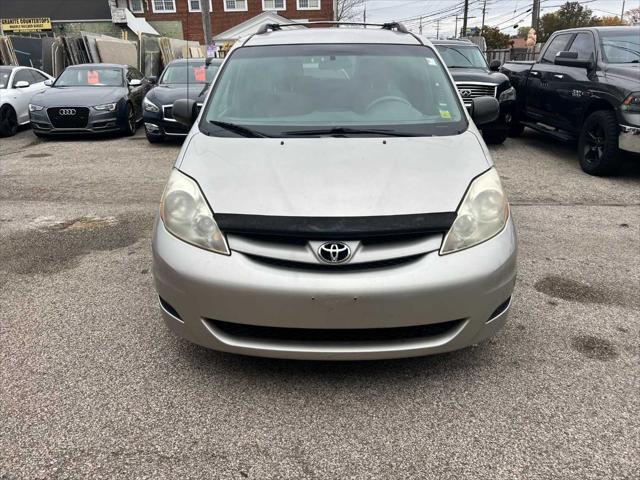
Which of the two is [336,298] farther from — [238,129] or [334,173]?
[238,129]

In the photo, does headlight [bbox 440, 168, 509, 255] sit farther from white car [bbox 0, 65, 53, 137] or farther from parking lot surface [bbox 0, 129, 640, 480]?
white car [bbox 0, 65, 53, 137]

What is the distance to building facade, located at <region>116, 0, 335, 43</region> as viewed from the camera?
4169 cm

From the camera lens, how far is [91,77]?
11.1 metres

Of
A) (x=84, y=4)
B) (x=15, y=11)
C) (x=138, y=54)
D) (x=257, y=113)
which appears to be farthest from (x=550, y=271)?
(x=15, y=11)

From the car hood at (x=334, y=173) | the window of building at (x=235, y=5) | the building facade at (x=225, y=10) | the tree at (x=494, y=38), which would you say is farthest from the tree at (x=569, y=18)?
the car hood at (x=334, y=173)

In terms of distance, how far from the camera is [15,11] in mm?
39469

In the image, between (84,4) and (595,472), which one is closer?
(595,472)

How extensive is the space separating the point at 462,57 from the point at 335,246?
29.6ft

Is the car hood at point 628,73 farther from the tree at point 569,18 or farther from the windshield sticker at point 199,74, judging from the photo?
the tree at point 569,18

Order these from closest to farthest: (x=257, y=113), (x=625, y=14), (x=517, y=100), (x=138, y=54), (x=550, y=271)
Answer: (x=257, y=113) → (x=550, y=271) → (x=517, y=100) → (x=138, y=54) → (x=625, y=14)

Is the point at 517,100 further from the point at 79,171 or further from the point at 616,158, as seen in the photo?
→ the point at 79,171

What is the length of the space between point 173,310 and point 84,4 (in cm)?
4439

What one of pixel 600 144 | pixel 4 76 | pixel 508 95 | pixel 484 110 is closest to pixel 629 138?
pixel 600 144

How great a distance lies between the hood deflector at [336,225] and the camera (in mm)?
2309
